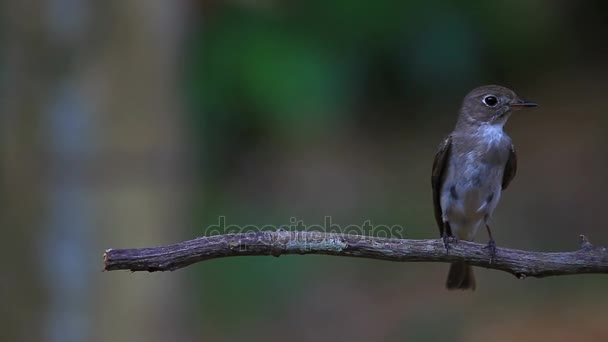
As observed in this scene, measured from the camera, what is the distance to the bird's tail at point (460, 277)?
537 centimetres

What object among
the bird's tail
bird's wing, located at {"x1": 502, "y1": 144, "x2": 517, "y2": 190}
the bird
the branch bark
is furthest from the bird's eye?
the branch bark

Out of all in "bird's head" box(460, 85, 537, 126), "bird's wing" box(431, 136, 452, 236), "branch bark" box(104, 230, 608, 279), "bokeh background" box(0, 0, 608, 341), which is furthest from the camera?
"bokeh background" box(0, 0, 608, 341)

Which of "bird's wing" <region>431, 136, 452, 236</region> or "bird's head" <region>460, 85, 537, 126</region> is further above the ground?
"bird's head" <region>460, 85, 537, 126</region>

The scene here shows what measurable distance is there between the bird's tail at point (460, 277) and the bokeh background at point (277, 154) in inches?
82.6

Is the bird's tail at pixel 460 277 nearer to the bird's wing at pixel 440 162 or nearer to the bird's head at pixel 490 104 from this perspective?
the bird's wing at pixel 440 162

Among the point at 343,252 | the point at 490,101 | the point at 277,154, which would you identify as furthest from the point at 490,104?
the point at 277,154

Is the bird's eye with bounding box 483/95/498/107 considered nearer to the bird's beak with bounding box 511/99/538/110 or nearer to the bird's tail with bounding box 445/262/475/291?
the bird's beak with bounding box 511/99/538/110

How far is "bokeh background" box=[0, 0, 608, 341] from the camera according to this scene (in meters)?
5.58

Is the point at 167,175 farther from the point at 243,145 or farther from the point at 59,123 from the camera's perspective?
the point at 243,145

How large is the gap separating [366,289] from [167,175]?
321 centimetres

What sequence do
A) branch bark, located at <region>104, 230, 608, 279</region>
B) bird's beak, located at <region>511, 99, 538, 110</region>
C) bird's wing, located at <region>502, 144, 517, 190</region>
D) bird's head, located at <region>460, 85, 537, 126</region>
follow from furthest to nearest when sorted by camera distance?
1. bird's wing, located at <region>502, 144, 517, 190</region>
2. bird's head, located at <region>460, 85, 537, 126</region>
3. bird's beak, located at <region>511, 99, 538, 110</region>
4. branch bark, located at <region>104, 230, 608, 279</region>

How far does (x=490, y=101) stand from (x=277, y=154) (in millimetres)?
6266

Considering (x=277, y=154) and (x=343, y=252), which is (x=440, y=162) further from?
(x=277, y=154)

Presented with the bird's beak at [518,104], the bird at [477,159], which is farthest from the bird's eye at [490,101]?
the bird's beak at [518,104]
